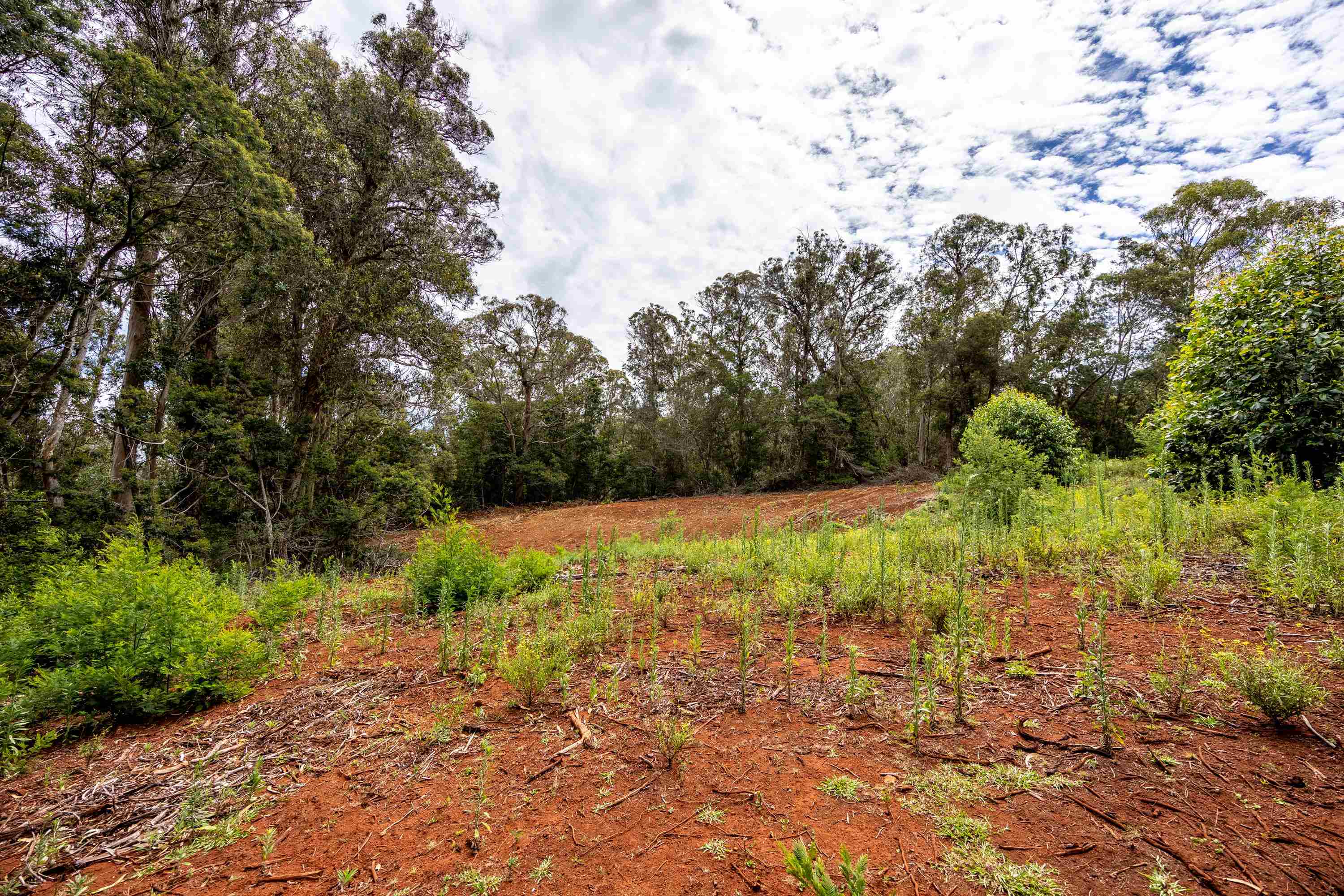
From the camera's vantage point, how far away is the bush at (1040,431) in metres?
8.54

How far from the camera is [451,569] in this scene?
4699mm

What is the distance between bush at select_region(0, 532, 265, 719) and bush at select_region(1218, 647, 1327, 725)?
511 cm

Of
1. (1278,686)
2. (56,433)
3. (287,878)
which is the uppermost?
(56,433)

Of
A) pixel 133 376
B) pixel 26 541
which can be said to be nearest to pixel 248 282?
pixel 133 376

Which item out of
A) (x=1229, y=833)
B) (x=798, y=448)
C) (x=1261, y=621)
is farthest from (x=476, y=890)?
(x=798, y=448)

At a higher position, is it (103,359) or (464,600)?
(103,359)

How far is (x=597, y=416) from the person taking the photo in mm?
26719

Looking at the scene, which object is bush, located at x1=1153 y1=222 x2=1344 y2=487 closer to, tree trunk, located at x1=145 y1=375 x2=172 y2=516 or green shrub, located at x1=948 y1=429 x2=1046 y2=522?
green shrub, located at x1=948 y1=429 x2=1046 y2=522

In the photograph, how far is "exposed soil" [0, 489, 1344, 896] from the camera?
4.70ft

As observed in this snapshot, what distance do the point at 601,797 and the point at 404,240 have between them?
42.1 ft

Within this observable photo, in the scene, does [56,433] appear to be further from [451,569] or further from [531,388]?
[531,388]

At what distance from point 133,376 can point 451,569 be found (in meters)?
9.25

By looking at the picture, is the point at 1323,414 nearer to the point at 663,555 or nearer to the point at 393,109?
the point at 663,555

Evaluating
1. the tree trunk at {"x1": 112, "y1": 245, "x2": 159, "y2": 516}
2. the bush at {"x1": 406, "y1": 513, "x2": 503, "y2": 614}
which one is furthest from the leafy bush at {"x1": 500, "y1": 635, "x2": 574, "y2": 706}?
the tree trunk at {"x1": 112, "y1": 245, "x2": 159, "y2": 516}
